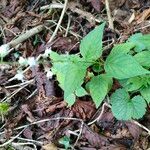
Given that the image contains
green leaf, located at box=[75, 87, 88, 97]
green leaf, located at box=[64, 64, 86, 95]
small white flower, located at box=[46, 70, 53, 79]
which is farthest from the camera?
small white flower, located at box=[46, 70, 53, 79]

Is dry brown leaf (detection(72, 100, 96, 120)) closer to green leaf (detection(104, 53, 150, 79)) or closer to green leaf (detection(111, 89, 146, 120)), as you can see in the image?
green leaf (detection(111, 89, 146, 120))

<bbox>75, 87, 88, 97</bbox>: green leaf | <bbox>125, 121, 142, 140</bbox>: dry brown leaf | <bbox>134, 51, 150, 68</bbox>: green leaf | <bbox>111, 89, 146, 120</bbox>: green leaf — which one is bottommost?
<bbox>125, 121, 142, 140</bbox>: dry brown leaf

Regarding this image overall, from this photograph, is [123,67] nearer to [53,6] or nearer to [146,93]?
[146,93]

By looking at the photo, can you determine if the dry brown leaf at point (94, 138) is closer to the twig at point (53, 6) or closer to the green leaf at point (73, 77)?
the green leaf at point (73, 77)

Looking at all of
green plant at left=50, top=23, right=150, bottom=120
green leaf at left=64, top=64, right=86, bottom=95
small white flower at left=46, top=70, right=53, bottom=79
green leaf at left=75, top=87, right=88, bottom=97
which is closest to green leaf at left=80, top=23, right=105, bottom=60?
green plant at left=50, top=23, right=150, bottom=120

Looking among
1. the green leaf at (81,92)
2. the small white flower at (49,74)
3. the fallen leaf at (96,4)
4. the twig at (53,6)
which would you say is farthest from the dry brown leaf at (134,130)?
the twig at (53,6)

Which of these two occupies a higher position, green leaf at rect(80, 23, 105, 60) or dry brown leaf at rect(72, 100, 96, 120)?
green leaf at rect(80, 23, 105, 60)

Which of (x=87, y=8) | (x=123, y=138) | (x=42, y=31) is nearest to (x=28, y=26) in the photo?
(x=42, y=31)
